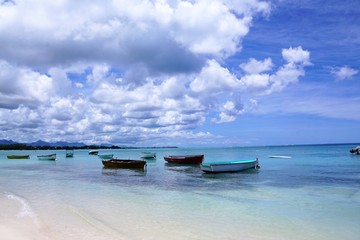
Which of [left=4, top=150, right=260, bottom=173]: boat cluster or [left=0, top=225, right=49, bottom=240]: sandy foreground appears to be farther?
[left=4, top=150, right=260, bottom=173]: boat cluster

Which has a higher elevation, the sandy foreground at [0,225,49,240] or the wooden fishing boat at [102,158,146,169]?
the wooden fishing boat at [102,158,146,169]

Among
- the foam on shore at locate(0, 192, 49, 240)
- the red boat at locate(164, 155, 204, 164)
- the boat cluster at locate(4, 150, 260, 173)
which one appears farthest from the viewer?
the red boat at locate(164, 155, 204, 164)

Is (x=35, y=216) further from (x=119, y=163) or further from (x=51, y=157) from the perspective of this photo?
(x=51, y=157)

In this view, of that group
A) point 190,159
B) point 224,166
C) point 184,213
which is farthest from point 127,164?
point 184,213

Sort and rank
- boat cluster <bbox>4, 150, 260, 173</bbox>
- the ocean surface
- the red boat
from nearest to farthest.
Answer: the ocean surface → boat cluster <bbox>4, 150, 260, 173</bbox> → the red boat

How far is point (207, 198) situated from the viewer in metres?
18.4

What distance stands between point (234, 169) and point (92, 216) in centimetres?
2365

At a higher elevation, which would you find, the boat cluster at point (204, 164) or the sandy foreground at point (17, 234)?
the boat cluster at point (204, 164)

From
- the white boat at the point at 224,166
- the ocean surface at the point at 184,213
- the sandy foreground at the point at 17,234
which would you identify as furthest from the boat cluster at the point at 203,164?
the sandy foreground at the point at 17,234

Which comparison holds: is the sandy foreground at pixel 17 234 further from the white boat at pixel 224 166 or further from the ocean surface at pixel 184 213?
the white boat at pixel 224 166

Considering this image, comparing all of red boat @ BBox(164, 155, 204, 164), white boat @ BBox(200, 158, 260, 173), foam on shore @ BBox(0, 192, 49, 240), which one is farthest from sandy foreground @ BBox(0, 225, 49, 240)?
red boat @ BBox(164, 155, 204, 164)

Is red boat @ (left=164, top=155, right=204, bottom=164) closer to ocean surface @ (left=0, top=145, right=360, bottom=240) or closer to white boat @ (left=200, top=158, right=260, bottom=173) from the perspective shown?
white boat @ (left=200, top=158, right=260, bottom=173)

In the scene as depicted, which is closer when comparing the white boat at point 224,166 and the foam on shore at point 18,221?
the foam on shore at point 18,221

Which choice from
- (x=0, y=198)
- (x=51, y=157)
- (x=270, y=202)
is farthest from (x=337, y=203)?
(x=51, y=157)
